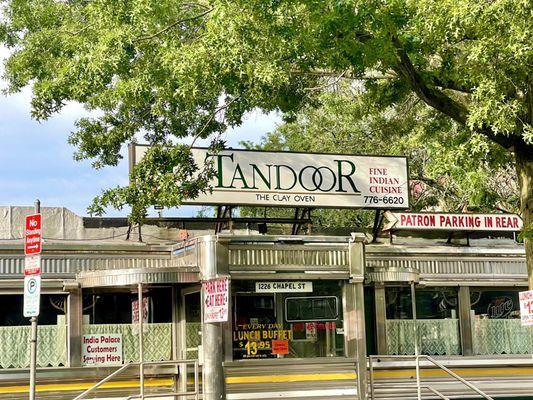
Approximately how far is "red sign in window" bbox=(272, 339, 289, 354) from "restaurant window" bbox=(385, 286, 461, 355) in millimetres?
2476

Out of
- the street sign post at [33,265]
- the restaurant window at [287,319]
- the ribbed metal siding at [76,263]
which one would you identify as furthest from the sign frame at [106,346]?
the street sign post at [33,265]

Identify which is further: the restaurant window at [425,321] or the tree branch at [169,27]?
the restaurant window at [425,321]

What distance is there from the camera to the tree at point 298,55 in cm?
1303

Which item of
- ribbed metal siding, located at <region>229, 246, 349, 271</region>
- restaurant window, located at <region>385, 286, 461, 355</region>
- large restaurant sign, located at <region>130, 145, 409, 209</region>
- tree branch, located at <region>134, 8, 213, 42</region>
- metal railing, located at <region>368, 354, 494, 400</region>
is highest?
tree branch, located at <region>134, 8, 213, 42</region>

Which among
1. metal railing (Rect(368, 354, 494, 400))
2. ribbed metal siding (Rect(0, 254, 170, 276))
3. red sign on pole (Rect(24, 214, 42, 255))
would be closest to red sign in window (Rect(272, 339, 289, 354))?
metal railing (Rect(368, 354, 494, 400))

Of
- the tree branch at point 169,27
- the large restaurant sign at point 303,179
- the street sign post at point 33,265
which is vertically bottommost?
the street sign post at point 33,265

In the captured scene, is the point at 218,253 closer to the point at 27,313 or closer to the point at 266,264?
the point at 266,264

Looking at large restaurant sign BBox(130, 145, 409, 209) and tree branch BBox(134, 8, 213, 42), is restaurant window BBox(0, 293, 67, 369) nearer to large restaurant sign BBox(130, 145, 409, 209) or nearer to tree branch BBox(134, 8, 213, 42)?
large restaurant sign BBox(130, 145, 409, 209)

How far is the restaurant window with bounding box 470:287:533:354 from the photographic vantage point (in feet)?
59.1

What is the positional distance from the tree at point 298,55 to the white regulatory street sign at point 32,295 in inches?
157

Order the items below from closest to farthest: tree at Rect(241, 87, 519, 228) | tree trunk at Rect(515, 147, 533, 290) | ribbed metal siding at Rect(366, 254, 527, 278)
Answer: tree trunk at Rect(515, 147, 533, 290) < ribbed metal siding at Rect(366, 254, 527, 278) < tree at Rect(241, 87, 519, 228)

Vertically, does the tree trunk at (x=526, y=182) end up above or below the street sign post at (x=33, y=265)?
above

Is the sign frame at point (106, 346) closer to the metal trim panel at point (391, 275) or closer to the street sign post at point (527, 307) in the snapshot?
the metal trim panel at point (391, 275)

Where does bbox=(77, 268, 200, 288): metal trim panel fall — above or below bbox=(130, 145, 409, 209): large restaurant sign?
below
